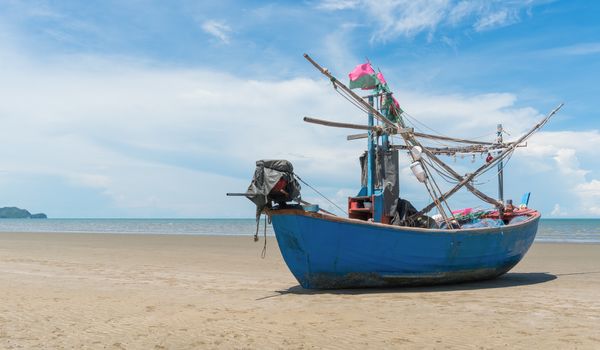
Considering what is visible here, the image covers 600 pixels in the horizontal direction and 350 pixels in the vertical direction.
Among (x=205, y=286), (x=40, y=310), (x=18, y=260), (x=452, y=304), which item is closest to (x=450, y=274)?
(x=452, y=304)

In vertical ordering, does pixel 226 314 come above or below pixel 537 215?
below

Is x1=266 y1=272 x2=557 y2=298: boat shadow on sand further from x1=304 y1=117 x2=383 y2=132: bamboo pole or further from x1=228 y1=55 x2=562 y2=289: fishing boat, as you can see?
x1=304 y1=117 x2=383 y2=132: bamboo pole

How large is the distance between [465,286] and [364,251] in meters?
3.32

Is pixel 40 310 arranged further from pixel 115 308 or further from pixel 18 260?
pixel 18 260

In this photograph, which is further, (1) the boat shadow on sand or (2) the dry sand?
(1) the boat shadow on sand

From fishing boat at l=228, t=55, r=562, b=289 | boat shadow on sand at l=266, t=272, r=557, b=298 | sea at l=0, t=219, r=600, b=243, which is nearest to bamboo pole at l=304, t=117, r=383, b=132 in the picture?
fishing boat at l=228, t=55, r=562, b=289

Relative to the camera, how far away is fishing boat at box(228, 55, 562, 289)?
10422 mm

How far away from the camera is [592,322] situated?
7801 millimetres

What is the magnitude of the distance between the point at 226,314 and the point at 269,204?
9.43ft

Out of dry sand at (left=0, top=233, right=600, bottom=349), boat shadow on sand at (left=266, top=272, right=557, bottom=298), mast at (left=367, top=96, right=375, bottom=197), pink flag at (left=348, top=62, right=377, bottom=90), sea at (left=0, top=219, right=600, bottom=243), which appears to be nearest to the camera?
dry sand at (left=0, top=233, right=600, bottom=349)

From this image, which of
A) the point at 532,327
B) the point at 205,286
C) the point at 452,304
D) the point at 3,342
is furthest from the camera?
the point at 205,286

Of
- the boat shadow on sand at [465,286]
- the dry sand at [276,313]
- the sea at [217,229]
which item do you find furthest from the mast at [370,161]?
the sea at [217,229]

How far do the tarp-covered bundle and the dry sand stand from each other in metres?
1.95

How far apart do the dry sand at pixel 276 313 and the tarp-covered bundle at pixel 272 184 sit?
1.95 m
